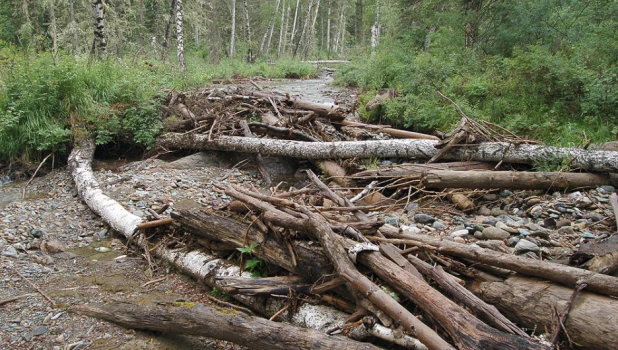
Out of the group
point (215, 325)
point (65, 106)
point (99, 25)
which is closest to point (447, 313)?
point (215, 325)

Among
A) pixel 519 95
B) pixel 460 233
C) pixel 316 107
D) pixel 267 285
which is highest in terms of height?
pixel 519 95

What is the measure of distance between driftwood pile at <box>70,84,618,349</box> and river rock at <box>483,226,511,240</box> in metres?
1.06

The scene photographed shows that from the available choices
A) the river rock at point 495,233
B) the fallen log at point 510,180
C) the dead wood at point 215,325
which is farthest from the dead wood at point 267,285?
the fallen log at point 510,180

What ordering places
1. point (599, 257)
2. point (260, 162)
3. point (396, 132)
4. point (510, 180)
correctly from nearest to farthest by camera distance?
point (599, 257)
point (510, 180)
point (260, 162)
point (396, 132)

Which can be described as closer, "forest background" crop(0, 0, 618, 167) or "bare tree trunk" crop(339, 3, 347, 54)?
"forest background" crop(0, 0, 618, 167)

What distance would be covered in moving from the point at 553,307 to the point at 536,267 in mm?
384

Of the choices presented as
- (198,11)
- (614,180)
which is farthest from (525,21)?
(198,11)

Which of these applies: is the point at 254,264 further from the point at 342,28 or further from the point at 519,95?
the point at 342,28

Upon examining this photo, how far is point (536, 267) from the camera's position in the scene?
3.08m

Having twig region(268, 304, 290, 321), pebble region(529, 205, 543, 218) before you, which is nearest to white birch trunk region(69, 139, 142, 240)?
twig region(268, 304, 290, 321)

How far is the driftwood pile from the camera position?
2732 millimetres

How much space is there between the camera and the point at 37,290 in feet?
14.3

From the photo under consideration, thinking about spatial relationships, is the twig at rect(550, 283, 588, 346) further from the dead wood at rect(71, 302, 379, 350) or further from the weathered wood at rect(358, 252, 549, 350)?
the dead wood at rect(71, 302, 379, 350)

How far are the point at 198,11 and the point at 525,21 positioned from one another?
72.7 ft
